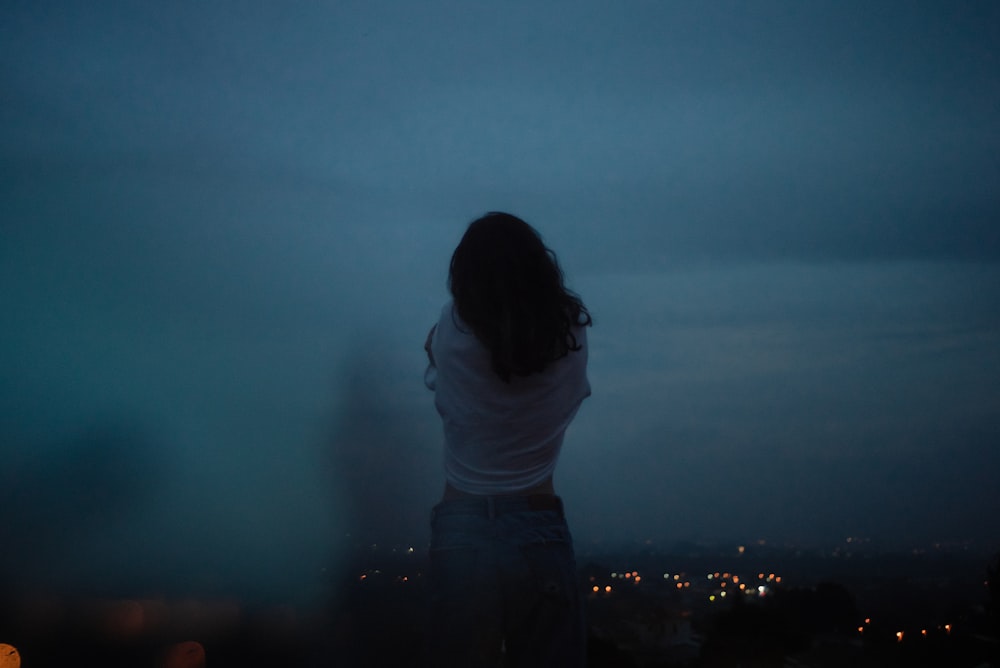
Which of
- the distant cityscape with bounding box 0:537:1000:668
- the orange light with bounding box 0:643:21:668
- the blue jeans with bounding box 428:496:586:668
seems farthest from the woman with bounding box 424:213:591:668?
the orange light with bounding box 0:643:21:668

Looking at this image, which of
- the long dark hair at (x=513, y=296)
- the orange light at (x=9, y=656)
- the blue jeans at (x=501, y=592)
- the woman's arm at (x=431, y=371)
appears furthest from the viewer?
the orange light at (x=9, y=656)

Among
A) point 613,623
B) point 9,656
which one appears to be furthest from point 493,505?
point 9,656

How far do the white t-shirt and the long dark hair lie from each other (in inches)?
1.8

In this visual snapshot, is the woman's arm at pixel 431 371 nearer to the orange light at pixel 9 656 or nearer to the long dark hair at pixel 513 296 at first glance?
the long dark hair at pixel 513 296

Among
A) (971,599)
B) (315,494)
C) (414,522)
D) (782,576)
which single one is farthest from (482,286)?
(782,576)

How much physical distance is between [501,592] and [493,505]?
0.19 m

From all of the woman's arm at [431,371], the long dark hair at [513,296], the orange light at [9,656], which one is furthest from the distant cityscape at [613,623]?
the long dark hair at [513,296]

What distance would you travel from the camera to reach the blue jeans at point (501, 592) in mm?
1571

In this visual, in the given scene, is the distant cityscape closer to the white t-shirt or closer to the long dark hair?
the white t-shirt

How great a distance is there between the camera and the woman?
1584mm

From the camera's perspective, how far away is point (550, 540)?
64.8 inches

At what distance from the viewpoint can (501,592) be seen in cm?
158

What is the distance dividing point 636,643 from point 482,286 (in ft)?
10.0

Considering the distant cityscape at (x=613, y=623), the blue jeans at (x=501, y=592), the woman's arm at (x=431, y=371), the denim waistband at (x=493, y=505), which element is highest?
the woman's arm at (x=431, y=371)
